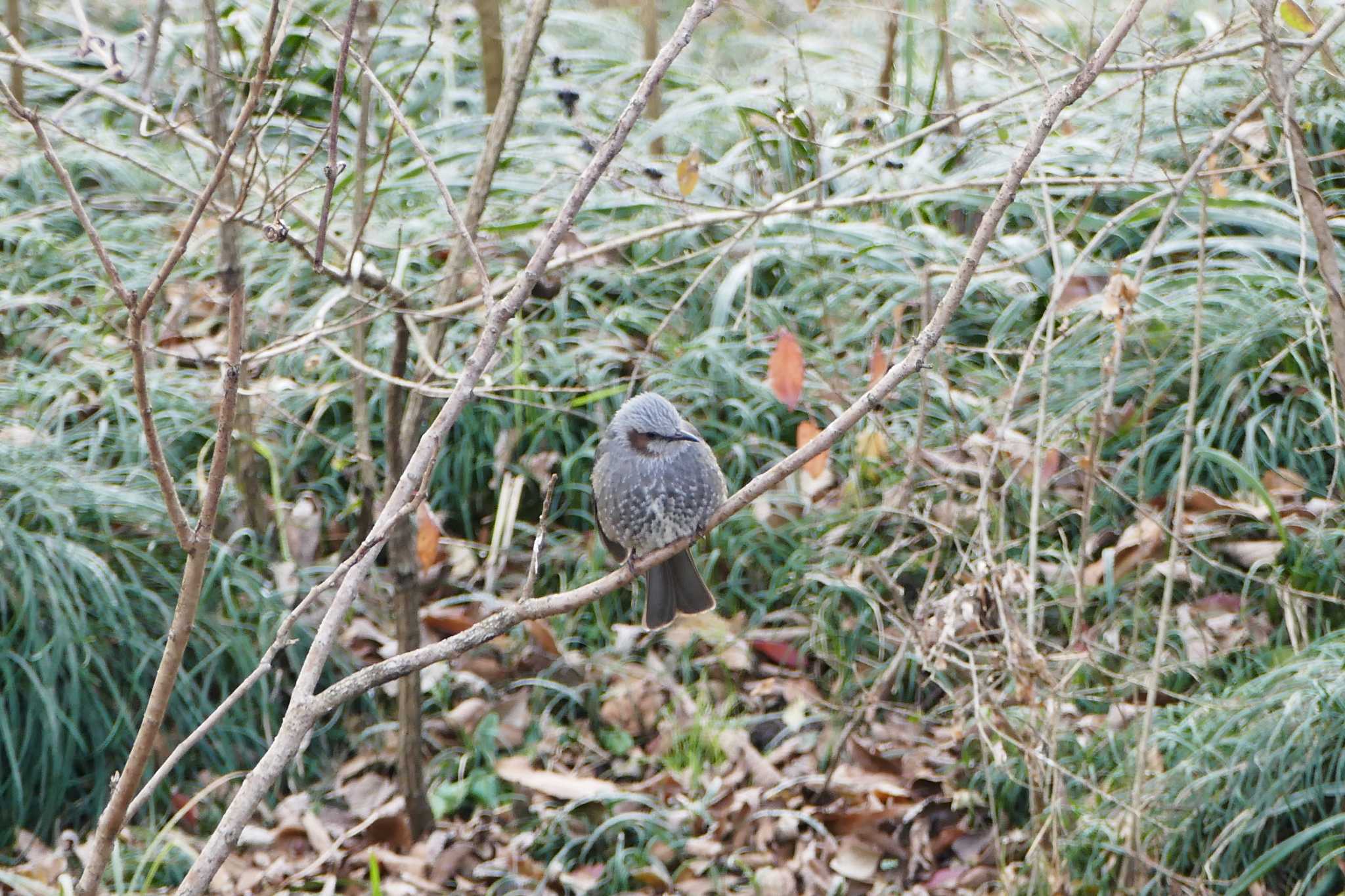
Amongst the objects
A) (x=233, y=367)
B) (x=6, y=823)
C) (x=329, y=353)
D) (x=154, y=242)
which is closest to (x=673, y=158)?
(x=329, y=353)

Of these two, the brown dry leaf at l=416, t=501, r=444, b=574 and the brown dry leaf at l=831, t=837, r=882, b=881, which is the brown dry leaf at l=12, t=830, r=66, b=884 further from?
the brown dry leaf at l=831, t=837, r=882, b=881

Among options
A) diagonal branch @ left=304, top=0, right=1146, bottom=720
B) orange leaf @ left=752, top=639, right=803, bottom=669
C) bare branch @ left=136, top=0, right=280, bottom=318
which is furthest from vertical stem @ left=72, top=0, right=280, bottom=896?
orange leaf @ left=752, top=639, right=803, bottom=669

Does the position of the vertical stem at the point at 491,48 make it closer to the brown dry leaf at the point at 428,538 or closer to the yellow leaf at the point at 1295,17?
the brown dry leaf at the point at 428,538

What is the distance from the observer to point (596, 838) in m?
3.99

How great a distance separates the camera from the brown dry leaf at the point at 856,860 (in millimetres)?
3818

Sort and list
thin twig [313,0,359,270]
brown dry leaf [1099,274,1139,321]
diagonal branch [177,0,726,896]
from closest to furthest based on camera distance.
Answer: diagonal branch [177,0,726,896], thin twig [313,0,359,270], brown dry leaf [1099,274,1139,321]

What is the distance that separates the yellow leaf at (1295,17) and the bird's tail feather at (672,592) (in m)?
1.93

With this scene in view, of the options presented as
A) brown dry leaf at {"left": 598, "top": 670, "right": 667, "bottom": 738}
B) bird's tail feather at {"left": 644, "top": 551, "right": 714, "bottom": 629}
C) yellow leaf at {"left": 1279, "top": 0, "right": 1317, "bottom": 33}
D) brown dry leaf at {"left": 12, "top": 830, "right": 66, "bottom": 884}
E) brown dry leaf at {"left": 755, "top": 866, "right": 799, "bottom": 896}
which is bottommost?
brown dry leaf at {"left": 12, "top": 830, "right": 66, "bottom": 884}

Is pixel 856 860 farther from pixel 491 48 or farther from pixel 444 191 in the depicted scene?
pixel 491 48

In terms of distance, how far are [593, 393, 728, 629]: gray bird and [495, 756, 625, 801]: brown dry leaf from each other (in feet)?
2.48

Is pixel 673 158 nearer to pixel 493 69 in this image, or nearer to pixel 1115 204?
pixel 493 69

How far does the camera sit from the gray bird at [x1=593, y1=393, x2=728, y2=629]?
348cm

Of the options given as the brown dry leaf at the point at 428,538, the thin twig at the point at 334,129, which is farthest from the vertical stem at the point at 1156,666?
the thin twig at the point at 334,129

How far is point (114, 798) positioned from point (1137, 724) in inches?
106
